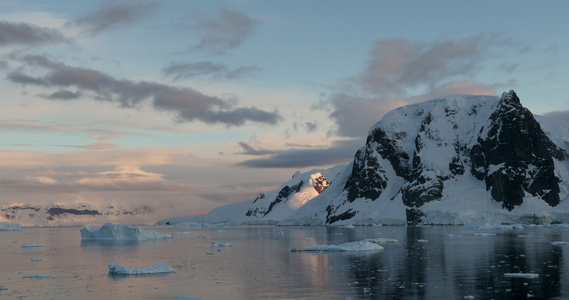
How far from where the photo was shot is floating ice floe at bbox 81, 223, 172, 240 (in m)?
106

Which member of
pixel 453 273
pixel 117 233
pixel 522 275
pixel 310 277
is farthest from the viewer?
pixel 117 233

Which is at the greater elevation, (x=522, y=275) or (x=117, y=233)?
(x=117, y=233)

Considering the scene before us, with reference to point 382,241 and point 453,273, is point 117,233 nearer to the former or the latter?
point 382,241

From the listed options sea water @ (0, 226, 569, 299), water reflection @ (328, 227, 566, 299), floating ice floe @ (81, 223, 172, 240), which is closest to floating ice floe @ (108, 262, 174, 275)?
sea water @ (0, 226, 569, 299)

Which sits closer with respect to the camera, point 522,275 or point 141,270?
point 522,275

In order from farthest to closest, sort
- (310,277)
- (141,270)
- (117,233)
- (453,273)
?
(117,233), (141,270), (453,273), (310,277)

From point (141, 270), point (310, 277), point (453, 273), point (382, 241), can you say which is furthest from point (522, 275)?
point (382, 241)

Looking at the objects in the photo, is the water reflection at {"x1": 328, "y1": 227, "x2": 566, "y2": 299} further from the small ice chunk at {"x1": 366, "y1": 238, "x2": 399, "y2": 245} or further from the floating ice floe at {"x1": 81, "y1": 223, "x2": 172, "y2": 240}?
the floating ice floe at {"x1": 81, "y1": 223, "x2": 172, "y2": 240}

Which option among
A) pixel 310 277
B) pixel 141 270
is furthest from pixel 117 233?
pixel 310 277

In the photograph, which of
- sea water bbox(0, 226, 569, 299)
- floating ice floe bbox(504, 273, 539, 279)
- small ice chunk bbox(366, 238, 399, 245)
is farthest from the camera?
small ice chunk bbox(366, 238, 399, 245)

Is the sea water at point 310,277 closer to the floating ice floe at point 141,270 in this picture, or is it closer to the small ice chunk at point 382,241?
the floating ice floe at point 141,270

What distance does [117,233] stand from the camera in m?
107

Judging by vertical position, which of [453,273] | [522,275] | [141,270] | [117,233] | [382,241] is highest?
[117,233]

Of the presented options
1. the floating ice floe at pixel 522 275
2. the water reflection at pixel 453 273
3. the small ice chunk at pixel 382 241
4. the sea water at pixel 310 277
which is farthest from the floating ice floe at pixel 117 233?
the floating ice floe at pixel 522 275
